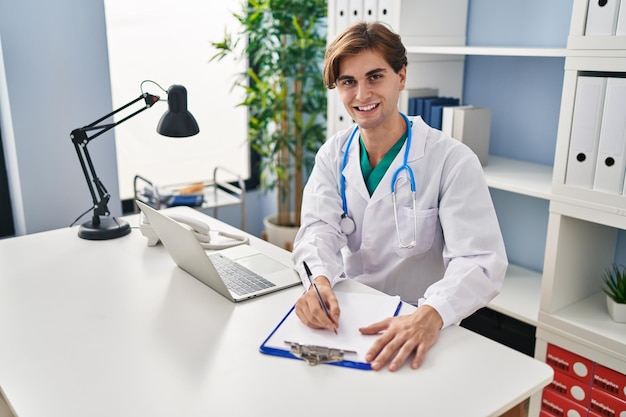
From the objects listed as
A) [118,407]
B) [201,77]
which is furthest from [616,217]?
[201,77]

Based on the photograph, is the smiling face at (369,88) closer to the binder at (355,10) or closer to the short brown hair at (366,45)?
the short brown hair at (366,45)

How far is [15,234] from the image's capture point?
2703mm

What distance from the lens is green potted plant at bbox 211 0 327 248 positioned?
118 inches

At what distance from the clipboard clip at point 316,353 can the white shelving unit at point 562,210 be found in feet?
3.45

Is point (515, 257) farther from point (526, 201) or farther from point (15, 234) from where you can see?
point (15, 234)

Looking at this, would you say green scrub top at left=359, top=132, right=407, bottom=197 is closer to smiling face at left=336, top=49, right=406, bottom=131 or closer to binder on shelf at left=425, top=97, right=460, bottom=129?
smiling face at left=336, top=49, right=406, bottom=131

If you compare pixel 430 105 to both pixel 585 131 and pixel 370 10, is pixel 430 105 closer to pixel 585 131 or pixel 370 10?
pixel 370 10

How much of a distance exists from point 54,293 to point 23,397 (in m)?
0.49

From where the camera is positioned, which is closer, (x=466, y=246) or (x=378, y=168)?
(x=466, y=246)

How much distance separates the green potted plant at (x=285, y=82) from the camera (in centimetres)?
299

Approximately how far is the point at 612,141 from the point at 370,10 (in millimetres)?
1151

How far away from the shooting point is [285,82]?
123 inches

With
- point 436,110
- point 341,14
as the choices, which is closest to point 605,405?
point 436,110

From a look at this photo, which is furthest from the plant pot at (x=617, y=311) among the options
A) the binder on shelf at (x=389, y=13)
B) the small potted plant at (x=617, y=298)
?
the binder on shelf at (x=389, y=13)
